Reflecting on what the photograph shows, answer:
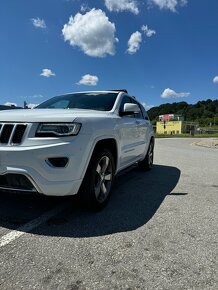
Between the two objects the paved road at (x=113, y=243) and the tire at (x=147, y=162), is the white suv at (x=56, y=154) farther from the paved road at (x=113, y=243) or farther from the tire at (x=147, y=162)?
the tire at (x=147, y=162)

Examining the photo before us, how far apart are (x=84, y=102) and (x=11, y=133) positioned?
6.55ft

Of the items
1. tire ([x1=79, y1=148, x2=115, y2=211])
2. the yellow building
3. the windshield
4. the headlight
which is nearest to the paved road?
tire ([x1=79, y1=148, x2=115, y2=211])

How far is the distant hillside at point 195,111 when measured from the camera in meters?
127

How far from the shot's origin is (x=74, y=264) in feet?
8.94

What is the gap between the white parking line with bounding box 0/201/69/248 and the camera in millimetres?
3150

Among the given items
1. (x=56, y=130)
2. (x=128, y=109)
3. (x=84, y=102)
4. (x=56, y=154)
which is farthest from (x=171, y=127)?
(x=56, y=154)

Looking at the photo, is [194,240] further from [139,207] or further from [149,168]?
[149,168]

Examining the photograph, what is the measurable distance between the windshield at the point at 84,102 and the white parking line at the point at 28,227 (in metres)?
1.69

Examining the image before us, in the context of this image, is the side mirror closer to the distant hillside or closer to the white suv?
the white suv

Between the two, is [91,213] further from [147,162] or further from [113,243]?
[147,162]

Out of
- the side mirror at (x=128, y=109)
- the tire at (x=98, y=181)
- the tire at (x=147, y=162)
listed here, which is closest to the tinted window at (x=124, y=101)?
the side mirror at (x=128, y=109)

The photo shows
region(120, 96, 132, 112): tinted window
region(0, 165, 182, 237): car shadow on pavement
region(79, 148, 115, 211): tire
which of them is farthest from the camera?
region(120, 96, 132, 112): tinted window

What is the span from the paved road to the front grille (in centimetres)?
96

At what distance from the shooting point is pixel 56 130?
3455mm
